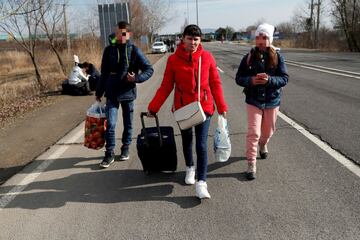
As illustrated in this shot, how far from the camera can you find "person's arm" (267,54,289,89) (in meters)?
5.16

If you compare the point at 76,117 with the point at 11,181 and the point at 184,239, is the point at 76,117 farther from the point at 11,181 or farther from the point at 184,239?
the point at 184,239

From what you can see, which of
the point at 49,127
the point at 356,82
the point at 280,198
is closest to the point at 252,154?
the point at 280,198

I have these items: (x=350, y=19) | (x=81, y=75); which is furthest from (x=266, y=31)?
(x=350, y=19)

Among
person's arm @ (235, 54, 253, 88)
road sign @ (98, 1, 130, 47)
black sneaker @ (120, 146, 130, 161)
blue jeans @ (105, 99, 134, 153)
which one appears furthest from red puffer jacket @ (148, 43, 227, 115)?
road sign @ (98, 1, 130, 47)

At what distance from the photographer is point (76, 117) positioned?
33.4 ft

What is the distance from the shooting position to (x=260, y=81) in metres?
5.09

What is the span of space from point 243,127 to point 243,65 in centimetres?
297

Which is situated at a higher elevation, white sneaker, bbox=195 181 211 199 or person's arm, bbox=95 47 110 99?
person's arm, bbox=95 47 110 99

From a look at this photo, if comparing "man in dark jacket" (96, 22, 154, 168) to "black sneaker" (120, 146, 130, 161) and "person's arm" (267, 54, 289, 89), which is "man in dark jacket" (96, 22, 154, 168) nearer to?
"black sneaker" (120, 146, 130, 161)

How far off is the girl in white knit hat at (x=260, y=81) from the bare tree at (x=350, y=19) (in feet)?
121

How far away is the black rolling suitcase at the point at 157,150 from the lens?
17.4 ft

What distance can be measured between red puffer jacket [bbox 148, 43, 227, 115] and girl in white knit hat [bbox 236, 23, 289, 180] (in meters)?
0.60

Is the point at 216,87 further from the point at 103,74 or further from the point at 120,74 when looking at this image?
the point at 103,74

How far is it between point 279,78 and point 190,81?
121 centimetres
